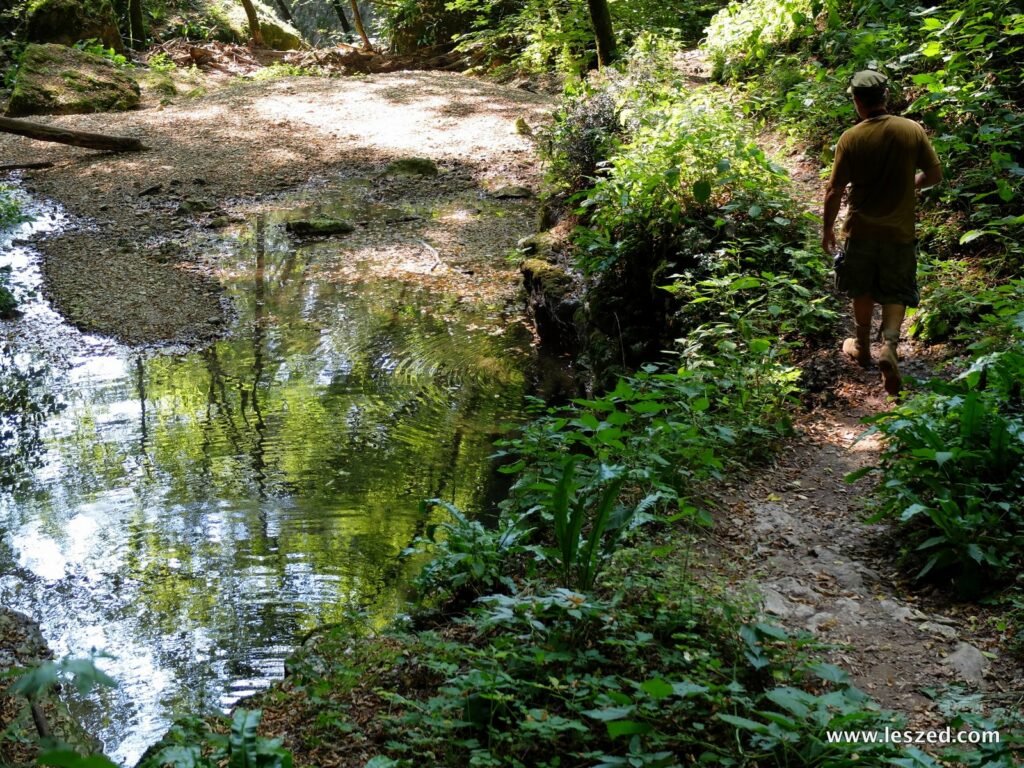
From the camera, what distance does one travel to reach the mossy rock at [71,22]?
22.5 metres

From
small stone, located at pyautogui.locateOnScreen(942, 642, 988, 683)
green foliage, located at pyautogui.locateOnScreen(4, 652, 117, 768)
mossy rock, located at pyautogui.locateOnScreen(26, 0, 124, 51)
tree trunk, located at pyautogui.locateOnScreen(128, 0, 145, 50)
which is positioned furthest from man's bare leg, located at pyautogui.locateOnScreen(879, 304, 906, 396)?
tree trunk, located at pyautogui.locateOnScreen(128, 0, 145, 50)

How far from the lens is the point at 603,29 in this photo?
45.8ft

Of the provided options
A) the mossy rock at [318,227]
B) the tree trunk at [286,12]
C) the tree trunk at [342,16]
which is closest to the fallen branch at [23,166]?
the mossy rock at [318,227]

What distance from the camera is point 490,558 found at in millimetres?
4211

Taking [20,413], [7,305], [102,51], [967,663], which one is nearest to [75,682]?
[967,663]

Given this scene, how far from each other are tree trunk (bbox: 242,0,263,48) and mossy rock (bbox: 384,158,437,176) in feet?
50.8

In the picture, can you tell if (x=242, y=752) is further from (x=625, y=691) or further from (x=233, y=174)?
(x=233, y=174)

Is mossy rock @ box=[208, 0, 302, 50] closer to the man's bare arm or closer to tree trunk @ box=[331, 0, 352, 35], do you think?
tree trunk @ box=[331, 0, 352, 35]

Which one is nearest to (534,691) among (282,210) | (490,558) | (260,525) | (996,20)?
(490,558)

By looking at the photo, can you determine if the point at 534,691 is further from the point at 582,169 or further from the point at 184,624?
the point at 582,169

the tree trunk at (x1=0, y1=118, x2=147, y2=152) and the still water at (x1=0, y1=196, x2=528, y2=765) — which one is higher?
the tree trunk at (x1=0, y1=118, x2=147, y2=152)

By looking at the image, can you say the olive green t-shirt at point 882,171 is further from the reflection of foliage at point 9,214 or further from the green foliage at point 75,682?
the reflection of foliage at point 9,214

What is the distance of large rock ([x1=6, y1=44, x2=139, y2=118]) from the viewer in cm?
1741

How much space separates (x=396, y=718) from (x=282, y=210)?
39.4 ft
